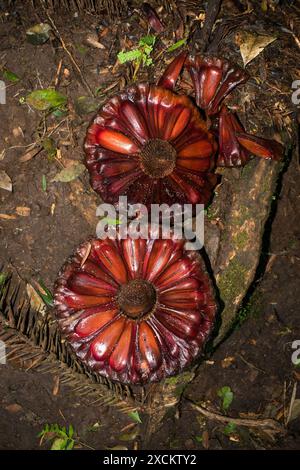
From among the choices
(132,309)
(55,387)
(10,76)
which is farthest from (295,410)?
(10,76)

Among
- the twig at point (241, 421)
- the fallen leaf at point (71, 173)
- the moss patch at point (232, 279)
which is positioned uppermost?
the fallen leaf at point (71, 173)

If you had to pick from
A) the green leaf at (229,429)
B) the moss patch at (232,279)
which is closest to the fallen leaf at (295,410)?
the green leaf at (229,429)

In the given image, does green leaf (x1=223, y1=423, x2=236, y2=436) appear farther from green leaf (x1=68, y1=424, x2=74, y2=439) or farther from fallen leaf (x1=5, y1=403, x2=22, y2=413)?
fallen leaf (x1=5, y1=403, x2=22, y2=413)

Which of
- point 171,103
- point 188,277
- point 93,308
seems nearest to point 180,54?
point 171,103

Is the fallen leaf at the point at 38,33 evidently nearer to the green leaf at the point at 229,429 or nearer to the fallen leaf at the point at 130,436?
the fallen leaf at the point at 130,436
